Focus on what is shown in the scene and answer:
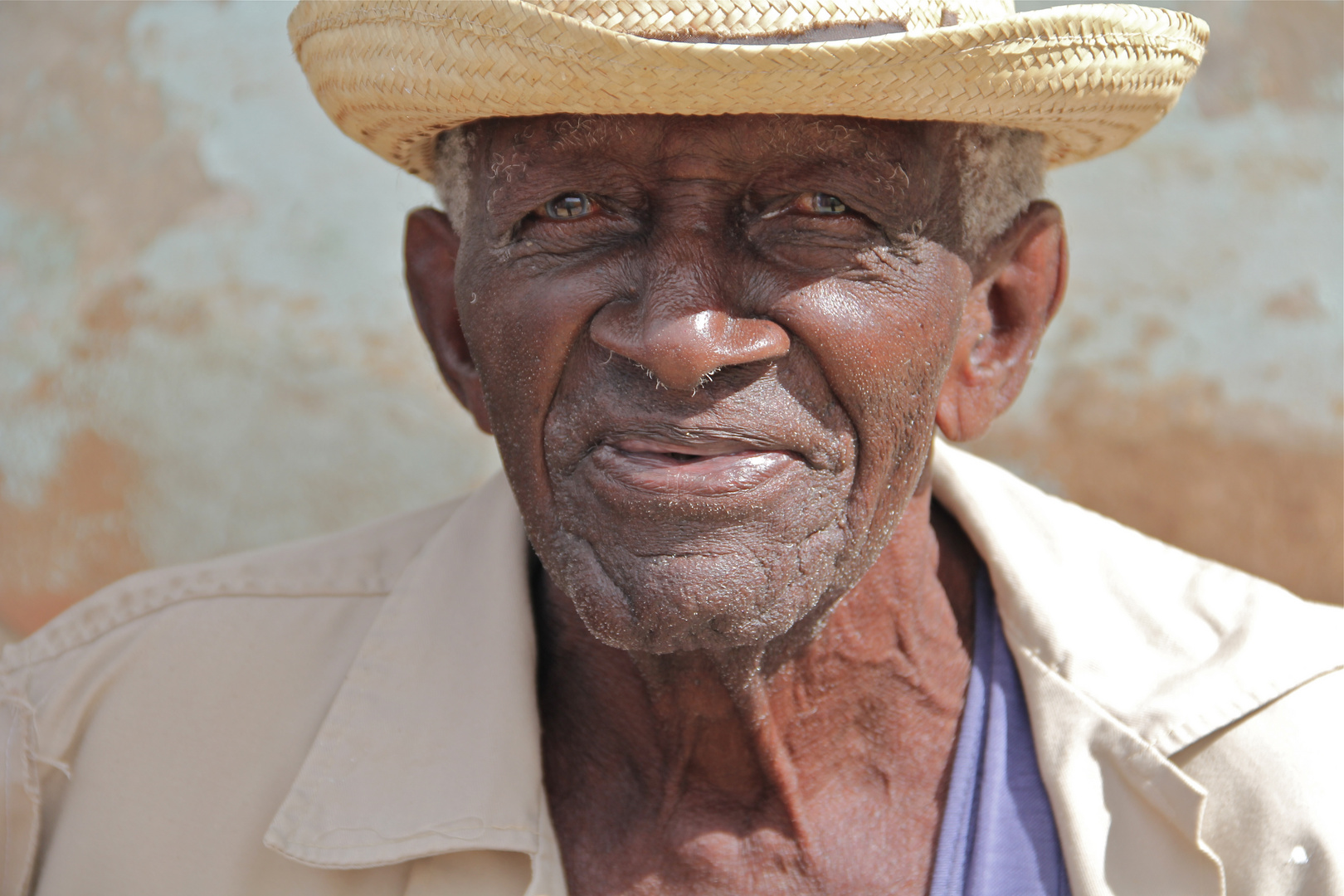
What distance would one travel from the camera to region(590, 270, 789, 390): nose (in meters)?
1.62

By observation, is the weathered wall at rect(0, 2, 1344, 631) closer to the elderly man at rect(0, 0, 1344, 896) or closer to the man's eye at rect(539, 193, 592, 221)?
the elderly man at rect(0, 0, 1344, 896)

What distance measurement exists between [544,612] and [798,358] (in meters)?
0.80

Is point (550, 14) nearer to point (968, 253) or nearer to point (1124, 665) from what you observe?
point (968, 253)

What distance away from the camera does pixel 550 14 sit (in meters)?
1.56

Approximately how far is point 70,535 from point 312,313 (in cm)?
85

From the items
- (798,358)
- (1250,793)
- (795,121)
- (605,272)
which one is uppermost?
(795,121)

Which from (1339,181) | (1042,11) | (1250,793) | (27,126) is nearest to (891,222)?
(1042,11)

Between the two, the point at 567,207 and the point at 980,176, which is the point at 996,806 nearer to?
the point at 980,176

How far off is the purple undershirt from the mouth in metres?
0.67

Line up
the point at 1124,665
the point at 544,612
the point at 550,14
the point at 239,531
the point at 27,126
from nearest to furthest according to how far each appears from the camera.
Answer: the point at 550,14 < the point at 1124,665 < the point at 544,612 < the point at 27,126 < the point at 239,531

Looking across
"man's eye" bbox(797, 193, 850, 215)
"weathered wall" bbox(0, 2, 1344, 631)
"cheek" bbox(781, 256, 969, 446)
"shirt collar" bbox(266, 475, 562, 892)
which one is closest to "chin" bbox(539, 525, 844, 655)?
"cheek" bbox(781, 256, 969, 446)

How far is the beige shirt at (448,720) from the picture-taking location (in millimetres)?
1891

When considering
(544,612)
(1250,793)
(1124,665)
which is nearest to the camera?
(1250,793)

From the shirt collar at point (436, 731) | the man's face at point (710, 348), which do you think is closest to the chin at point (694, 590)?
the man's face at point (710, 348)
